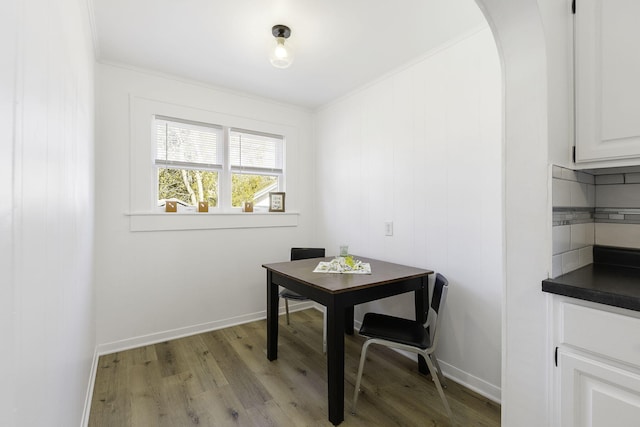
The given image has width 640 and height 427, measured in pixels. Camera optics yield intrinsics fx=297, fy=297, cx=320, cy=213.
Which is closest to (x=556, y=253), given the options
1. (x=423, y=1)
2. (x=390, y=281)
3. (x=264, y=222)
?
(x=390, y=281)

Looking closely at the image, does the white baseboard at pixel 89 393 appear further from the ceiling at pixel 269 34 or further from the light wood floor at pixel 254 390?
the ceiling at pixel 269 34

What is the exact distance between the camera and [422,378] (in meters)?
2.22

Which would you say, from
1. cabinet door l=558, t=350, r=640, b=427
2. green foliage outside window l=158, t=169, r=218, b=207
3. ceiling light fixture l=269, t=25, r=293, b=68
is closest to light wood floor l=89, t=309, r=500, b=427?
cabinet door l=558, t=350, r=640, b=427

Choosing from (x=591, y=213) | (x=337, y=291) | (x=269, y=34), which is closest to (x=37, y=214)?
(x=337, y=291)

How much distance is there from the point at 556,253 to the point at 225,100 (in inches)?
122

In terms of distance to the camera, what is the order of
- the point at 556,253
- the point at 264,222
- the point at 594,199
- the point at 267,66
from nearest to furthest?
1. the point at 556,253
2. the point at 594,199
3. the point at 267,66
4. the point at 264,222

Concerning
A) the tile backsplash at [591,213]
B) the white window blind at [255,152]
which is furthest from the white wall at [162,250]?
the tile backsplash at [591,213]

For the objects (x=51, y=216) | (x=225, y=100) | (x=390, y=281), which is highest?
(x=225, y=100)

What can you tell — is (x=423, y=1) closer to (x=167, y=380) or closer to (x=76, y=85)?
(x=76, y=85)

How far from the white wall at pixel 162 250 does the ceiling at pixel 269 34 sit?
0.26 meters

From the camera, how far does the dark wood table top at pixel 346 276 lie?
190 centimetres

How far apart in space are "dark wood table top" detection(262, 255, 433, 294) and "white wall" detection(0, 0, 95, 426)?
1.26 meters

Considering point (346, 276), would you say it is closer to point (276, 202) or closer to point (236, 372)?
point (236, 372)

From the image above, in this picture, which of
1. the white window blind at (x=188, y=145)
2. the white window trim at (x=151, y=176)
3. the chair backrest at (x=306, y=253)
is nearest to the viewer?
the white window trim at (x=151, y=176)
